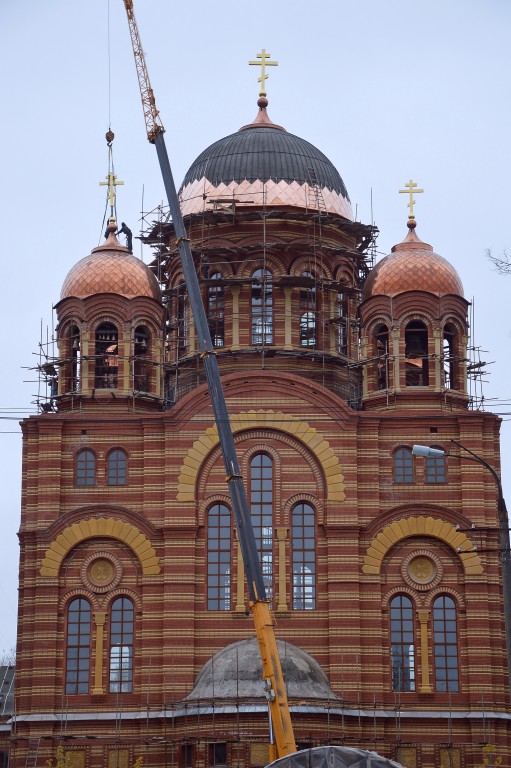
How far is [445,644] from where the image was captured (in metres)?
52.8

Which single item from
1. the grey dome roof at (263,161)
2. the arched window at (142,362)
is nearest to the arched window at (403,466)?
the arched window at (142,362)

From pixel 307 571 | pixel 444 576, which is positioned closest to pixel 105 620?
pixel 307 571

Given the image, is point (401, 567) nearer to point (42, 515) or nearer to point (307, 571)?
point (307, 571)

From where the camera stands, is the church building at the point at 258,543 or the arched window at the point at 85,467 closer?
the church building at the point at 258,543

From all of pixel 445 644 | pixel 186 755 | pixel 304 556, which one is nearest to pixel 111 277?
pixel 304 556

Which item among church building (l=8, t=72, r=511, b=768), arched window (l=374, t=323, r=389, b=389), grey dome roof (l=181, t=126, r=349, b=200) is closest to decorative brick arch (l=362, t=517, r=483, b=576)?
church building (l=8, t=72, r=511, b=768)

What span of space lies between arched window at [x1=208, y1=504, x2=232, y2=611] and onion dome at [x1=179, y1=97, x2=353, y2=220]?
11.8m

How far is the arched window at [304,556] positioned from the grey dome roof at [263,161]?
13.1 metres

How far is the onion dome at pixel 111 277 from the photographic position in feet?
186

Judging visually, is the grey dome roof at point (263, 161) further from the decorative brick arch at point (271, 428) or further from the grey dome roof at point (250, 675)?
the grey dome roof at point (250, 675)

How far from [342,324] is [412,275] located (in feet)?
13.3

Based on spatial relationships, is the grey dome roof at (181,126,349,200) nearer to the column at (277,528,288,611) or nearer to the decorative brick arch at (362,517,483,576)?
the column at (277,528,288,611)

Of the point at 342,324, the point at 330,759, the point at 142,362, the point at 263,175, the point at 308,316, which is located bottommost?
the point at 330,759

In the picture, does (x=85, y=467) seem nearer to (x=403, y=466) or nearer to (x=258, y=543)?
(x=258, y=543)
